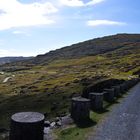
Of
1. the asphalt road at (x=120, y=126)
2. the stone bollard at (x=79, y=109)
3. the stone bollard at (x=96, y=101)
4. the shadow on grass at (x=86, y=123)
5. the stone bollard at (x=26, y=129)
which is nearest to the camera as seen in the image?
the stone bollard at (x=26, y=129)

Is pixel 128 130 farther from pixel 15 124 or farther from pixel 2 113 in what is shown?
pixel 2 113

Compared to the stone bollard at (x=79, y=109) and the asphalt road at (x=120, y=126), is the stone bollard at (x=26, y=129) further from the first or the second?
the stone bollard at (x=79, y=109)

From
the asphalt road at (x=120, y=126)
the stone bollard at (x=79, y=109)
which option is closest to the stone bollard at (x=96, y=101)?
the asphalt road at (x=120, y=126)

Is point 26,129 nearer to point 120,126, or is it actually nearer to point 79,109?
point 79,109

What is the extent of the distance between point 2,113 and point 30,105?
7811 mm

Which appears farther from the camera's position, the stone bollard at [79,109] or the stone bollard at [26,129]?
the stone bollard at [79,109]

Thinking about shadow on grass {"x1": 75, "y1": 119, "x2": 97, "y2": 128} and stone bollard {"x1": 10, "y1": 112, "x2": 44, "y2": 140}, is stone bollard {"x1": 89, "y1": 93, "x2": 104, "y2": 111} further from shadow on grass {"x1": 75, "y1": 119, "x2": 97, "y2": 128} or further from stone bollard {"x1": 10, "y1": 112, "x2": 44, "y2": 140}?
stone bollard {"x1": 10, "y1": 112, "x2": 44, "y2": 140}

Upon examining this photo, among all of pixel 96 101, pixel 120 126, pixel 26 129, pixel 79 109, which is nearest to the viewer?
pixel 26 129

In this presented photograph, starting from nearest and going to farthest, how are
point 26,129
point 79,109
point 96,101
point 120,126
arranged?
point 26,129, point 120,126, point 79,109, point 96,101

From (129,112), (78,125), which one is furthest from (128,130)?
(129,112)

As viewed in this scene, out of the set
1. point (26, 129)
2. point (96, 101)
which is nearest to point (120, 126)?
point (96, 101)

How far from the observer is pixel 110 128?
22125mm

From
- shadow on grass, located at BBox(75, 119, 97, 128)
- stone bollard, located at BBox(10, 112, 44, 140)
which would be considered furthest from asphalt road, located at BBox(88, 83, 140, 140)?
stone bollard, located at BBox(10, 112, 44, 140)

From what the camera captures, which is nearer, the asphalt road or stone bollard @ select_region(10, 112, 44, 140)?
stone bollard @ select_region(10, 112, 44, 140)
